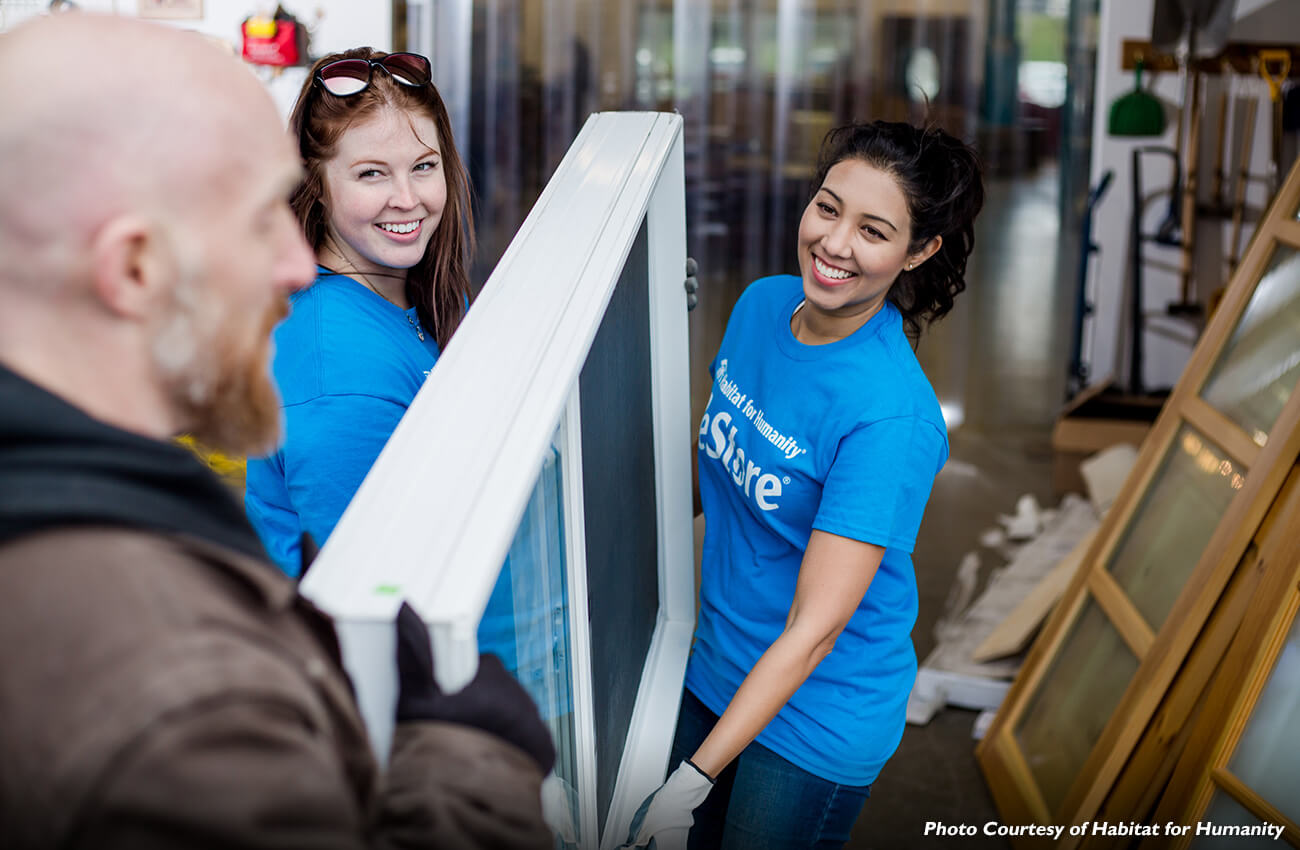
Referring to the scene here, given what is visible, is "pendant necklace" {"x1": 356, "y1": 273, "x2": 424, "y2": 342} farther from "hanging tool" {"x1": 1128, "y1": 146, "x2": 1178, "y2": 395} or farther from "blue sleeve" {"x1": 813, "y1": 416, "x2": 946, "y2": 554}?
"hanging tool" {"x1": 1128, "y1": 146, "x2": 1178, "y2": 395}

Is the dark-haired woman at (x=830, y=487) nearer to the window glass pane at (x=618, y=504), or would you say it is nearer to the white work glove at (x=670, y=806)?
the white work glove at (x=670, y=806)

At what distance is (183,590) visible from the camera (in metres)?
0.43

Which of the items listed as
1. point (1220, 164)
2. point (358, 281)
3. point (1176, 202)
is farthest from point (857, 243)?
point (1176, 202)

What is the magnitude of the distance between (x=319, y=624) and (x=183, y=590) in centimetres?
10

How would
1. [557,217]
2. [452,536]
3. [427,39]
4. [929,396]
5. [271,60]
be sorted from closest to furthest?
[452,536], [557,217], [929,396], [271,60], [427,39]

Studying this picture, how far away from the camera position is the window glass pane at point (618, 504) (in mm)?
894

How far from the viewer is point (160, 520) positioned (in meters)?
0.46

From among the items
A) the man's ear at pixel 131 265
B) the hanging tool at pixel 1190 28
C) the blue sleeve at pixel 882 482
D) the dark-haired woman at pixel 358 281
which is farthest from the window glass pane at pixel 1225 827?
the hanging tool at pixel 1190 28

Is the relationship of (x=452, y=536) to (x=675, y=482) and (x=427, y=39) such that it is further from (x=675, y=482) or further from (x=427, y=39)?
(x=427, y=39)

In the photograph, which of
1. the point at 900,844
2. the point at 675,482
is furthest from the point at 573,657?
the point at 900,844

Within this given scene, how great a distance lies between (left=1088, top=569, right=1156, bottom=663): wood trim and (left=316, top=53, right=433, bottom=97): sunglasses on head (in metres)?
1.79

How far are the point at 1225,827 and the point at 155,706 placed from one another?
6.02 feet

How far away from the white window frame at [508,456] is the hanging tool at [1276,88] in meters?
3.86

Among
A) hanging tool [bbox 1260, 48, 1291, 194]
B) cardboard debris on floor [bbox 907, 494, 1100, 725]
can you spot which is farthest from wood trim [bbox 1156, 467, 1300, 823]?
hanging tool [bbox 1260, 48, 1291, 194]
